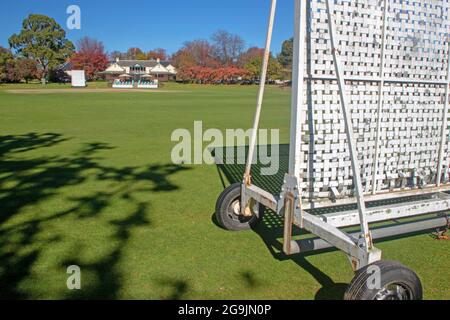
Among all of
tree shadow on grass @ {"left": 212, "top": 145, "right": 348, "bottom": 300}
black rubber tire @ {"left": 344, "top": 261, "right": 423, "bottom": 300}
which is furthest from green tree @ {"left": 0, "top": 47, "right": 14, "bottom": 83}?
black rubber tire @ {"left": 344, "top": 261, "right": 423, "bottom": 300}

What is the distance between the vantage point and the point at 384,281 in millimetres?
3262

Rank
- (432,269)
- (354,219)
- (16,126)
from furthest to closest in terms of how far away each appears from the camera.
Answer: (16,126) < (432,269) < (354,219)

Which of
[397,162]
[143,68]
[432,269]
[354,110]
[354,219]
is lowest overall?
[432,269]

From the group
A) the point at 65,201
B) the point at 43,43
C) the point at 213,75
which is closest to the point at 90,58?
the point at 43,43

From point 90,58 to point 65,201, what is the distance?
373ft

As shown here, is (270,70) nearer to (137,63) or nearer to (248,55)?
(248,55)

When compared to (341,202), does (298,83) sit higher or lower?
higher

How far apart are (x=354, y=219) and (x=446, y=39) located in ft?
8.02

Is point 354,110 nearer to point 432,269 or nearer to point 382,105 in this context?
point 382,105

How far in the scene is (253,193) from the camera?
5117mm

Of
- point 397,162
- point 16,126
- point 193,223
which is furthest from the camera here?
point 16,126

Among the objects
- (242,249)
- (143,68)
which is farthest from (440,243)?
(143,68)

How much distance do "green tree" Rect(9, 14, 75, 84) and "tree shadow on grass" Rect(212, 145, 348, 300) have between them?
3706 inches

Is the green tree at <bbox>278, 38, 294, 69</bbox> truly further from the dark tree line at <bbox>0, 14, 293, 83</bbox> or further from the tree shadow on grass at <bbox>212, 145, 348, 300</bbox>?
the tree shadow on grass at <bbox>212, 145, 348, 300</bbox>
